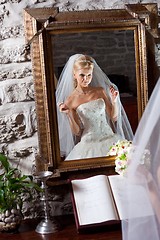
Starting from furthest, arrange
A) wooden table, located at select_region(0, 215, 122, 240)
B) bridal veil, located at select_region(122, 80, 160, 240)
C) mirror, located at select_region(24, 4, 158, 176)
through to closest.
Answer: mirror, located at select_region(24, 4, 158, 176), wooden table, located at select_region(0, 215, 122, 240), bridal veil, located at select_region(122, 80, 160, 240)

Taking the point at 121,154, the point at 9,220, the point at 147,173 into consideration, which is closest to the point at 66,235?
the point at 9,220

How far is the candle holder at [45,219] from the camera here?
6.19ft

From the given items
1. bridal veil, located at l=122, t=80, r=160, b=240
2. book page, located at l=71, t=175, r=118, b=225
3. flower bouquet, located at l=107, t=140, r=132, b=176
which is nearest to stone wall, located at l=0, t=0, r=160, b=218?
book page, located at l=71, t=175, r=118, b=225

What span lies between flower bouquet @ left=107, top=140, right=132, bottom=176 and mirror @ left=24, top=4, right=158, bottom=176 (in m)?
0.10

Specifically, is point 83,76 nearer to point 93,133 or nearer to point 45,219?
point 93,133

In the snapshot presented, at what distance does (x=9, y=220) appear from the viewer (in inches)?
73.2

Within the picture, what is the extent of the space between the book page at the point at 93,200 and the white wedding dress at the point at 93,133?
128 mm

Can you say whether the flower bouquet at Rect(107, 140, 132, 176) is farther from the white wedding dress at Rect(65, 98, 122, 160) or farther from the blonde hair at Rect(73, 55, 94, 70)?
the blonde hair at Rect(73, 55, 94, 70)

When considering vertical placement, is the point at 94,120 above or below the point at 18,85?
below

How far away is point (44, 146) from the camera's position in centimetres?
203

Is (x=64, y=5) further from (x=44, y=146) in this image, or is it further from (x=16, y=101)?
(x=44, y=146)

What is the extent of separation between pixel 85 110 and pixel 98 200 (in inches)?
16.4

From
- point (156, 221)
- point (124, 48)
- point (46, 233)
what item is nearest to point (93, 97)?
point (124, 48)

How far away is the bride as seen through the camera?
2020 millimetres
